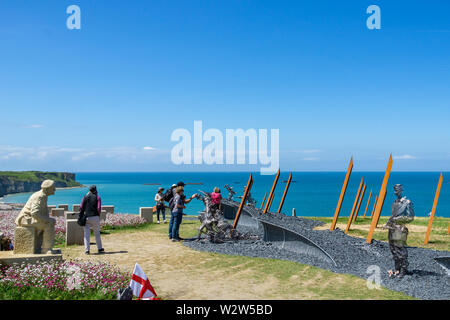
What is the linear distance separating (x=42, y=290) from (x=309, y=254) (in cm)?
789

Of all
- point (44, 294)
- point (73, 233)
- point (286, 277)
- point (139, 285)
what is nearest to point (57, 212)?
point (73, 233)

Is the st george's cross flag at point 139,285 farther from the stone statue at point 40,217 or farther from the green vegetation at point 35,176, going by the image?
the green vegetation at point 35,176

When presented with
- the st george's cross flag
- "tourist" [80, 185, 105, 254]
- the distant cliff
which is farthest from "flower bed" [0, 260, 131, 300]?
the distant cliff

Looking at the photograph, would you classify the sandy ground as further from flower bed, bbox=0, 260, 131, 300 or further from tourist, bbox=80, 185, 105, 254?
flower bed, bbox=0, 260, 131, 300

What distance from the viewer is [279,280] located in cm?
876

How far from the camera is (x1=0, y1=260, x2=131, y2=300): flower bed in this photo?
7.00m

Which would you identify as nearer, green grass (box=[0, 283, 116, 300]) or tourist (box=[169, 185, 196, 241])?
green grass (box=[0, 283, 116, 300])

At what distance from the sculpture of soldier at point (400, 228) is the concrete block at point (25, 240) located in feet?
28.0

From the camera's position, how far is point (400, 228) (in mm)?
8312

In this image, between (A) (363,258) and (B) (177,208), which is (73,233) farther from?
(A) (363,258)

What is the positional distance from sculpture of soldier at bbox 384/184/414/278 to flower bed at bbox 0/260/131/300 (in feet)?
20.9

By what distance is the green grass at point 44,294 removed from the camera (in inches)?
269
